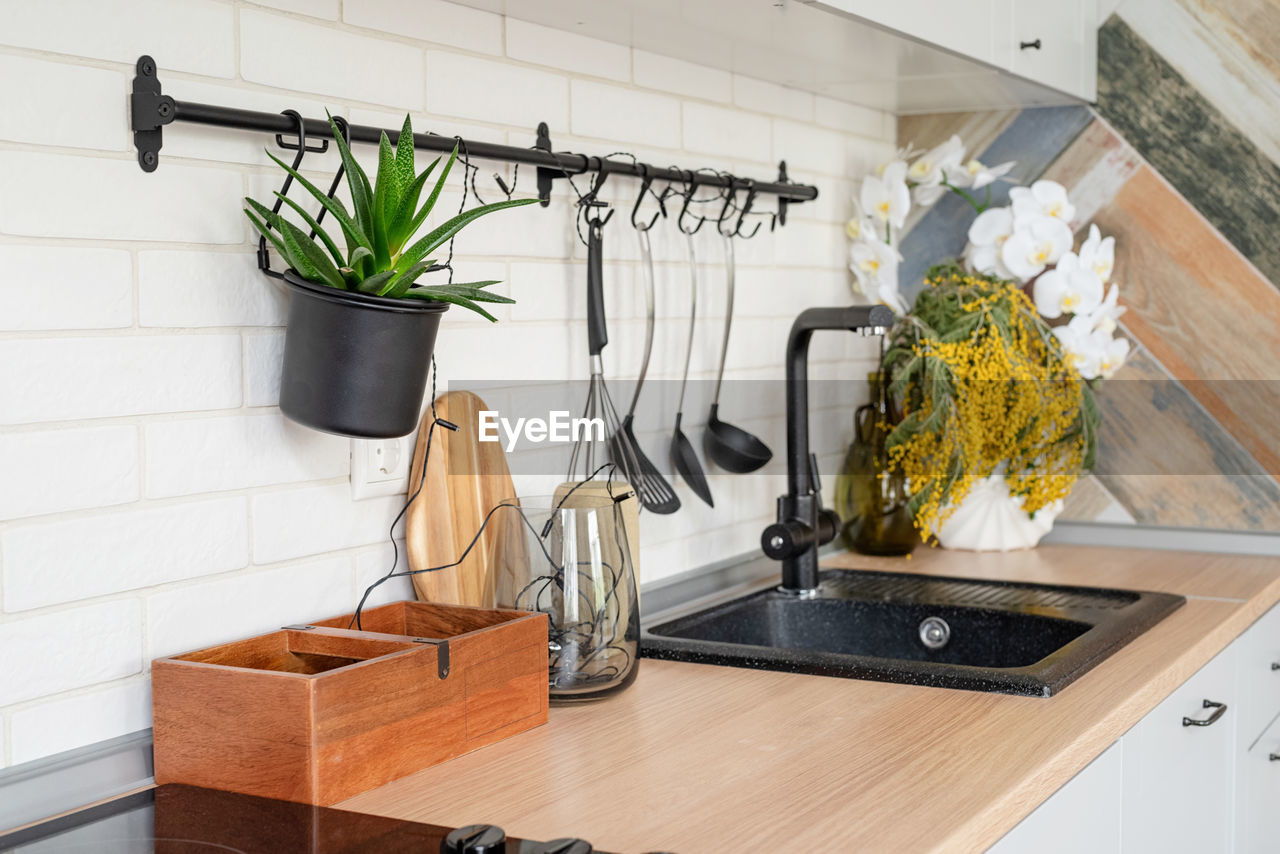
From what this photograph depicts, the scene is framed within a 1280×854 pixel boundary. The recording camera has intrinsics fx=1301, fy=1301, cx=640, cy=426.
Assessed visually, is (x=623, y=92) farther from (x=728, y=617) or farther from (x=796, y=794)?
(x=796, y=794)

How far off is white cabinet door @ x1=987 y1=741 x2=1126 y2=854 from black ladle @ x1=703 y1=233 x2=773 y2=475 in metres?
0.69

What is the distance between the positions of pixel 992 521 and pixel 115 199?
155 centimetres

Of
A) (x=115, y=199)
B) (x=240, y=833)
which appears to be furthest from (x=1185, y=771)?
(x=115, y=199)

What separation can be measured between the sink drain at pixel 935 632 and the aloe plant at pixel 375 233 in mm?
924

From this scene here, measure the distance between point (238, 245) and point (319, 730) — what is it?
454 mm

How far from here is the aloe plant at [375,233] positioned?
1.11 meters

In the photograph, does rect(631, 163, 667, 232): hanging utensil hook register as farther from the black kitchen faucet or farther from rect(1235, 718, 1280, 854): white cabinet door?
rect(1235, 718, 1280, 854): white cabinet door

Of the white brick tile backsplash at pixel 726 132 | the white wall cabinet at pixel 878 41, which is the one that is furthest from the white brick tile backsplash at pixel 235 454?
the white brick tile backsplash at pixel 726 132

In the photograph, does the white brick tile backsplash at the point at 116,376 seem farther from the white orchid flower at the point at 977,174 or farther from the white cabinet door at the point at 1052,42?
the white orchid flower at the point at 977,174

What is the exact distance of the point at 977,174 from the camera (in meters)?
2.23

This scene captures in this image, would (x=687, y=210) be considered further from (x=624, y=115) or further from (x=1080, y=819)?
(x=1080, y=819)

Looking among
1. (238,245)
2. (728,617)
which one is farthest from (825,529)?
(238,245)

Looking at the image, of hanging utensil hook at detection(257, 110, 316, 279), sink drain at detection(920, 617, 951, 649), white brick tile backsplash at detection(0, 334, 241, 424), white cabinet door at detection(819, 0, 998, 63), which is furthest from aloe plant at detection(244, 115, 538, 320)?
sink drain at detection(920, 617, 951, 649)

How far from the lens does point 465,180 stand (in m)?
1.43
